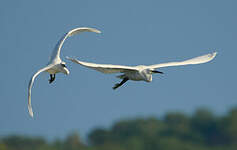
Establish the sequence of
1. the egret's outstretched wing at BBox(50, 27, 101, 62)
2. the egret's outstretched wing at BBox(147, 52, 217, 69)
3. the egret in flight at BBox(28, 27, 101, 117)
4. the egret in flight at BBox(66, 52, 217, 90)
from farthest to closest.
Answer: the egret's outstretched wing at BBox(50, 27, 101, 62), the egret's outstretched wing at BBox(147, 52, 217, 69), the egret in flight at BBox(28, 27, 101, 117), the egret in flight at BBox(66, 52, 217, 90)

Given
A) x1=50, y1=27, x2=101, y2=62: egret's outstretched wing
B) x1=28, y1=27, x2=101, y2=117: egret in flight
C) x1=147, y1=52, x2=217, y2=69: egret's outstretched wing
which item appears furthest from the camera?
x1=50, y1=27, x2=101, y2=62: egret's outstretched wing

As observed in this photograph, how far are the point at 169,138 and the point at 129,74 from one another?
1161 centimetres

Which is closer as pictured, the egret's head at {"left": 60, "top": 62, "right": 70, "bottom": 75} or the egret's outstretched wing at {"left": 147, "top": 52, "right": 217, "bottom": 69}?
the egret's head at {"left": 60, "top": 62, "right": 70, "bottom": 75}

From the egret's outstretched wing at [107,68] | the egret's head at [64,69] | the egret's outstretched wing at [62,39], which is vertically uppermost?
the egret's outstretched wing at [62,39]

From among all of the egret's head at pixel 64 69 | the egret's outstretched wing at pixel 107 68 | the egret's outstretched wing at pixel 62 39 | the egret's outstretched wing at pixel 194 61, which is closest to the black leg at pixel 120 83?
the egret's outstretched wing at pixel 107 68

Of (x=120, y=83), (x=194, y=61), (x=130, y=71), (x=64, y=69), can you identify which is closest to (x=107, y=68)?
(x=130, y=71)

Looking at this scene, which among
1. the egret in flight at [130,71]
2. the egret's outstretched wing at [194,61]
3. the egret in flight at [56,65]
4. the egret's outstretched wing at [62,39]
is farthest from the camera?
the egret's outstretched wing at [62,39]

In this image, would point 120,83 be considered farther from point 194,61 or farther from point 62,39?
point 194,61

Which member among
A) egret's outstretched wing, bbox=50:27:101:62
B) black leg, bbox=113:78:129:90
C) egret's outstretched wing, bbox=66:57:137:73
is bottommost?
black leg, bbox=113:78:129:90

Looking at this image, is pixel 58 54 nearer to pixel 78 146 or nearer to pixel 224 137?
pixel 78 146

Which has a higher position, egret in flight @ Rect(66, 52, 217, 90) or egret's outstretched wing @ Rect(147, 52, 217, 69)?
egret's outstretched wing @ Rect(147, 52, 217, 69)

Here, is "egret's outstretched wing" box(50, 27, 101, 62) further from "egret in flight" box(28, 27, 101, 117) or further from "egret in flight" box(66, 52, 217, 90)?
"egret in flight" box(66, 52, 217, 90)

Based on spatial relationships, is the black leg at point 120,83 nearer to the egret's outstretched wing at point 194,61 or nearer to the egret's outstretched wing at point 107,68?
the egret's outstretched wing at point 107,68

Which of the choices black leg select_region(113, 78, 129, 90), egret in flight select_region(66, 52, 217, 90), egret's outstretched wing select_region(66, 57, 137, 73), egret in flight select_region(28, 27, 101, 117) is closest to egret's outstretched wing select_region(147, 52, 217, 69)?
egret in flight select_region(66, 52, 217, 90)
